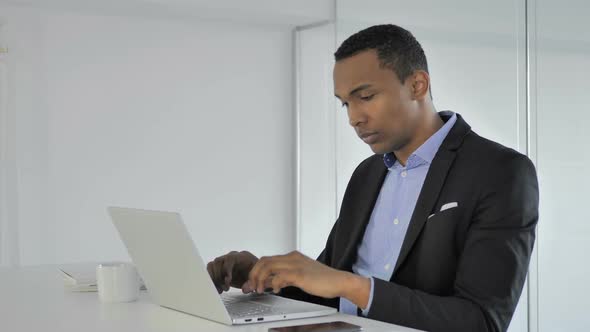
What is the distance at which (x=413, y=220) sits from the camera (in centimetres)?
201

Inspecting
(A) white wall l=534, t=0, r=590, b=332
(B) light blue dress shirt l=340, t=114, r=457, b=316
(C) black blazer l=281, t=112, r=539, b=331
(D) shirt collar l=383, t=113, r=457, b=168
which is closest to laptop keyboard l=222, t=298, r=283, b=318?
(C) black blazer l=281, t=112, r=539, b=331

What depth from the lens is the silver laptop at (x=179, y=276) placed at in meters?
1.63

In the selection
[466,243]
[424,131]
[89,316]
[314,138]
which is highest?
[314,138]

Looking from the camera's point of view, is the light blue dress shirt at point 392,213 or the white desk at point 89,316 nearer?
the white desk at point 89,316

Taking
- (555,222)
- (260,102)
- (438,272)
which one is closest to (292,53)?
(260,102)

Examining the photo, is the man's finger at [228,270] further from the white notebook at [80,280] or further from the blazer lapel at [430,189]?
the blazer lapel at [430,189]

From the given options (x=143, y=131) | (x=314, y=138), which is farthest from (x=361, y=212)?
(x=314, y=138)

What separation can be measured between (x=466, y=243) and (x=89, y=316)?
0.81m

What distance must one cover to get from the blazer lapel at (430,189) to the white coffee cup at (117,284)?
0.60 metres

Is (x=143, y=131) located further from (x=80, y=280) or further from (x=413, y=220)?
(x=413, y=220)

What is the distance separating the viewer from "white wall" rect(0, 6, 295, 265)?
4.68 m

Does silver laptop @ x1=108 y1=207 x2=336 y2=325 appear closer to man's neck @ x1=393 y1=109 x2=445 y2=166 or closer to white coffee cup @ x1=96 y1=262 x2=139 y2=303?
white coffee cup @ x1=96 y1=262 x2=139 y2=303

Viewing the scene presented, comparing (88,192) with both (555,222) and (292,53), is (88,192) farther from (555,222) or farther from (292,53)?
(555,222)

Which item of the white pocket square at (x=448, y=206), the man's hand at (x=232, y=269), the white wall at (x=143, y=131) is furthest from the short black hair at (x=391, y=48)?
the white wall at (x=143, y=131)
